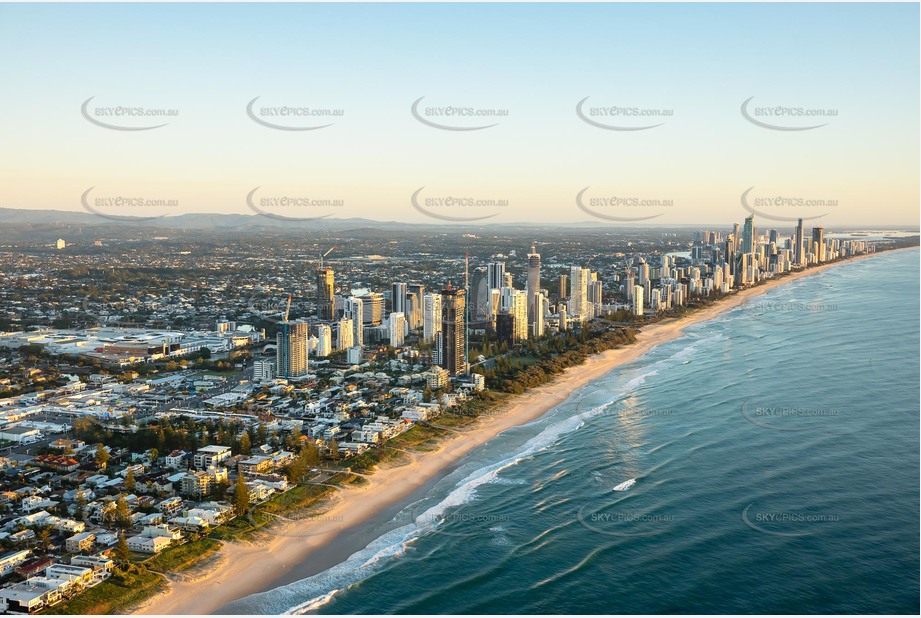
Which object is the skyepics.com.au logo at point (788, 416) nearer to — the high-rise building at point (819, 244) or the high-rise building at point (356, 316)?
the high-rise building at point (356, 316)

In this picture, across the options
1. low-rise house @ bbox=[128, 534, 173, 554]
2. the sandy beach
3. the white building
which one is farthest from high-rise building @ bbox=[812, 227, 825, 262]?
low-rise house @ bbox=[128, 534, 173, 554]

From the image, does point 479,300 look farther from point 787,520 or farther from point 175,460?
point 787,520

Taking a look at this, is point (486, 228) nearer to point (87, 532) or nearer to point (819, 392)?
point (819, 392)

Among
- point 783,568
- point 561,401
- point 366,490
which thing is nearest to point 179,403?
point 366,490

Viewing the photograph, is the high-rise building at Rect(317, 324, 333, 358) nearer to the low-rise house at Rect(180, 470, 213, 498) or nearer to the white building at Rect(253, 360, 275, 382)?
the white building at Rect(253, 360, 275, 382)

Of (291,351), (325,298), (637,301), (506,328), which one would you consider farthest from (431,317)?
(637,301)

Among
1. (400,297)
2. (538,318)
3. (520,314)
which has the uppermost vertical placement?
(400,297)
